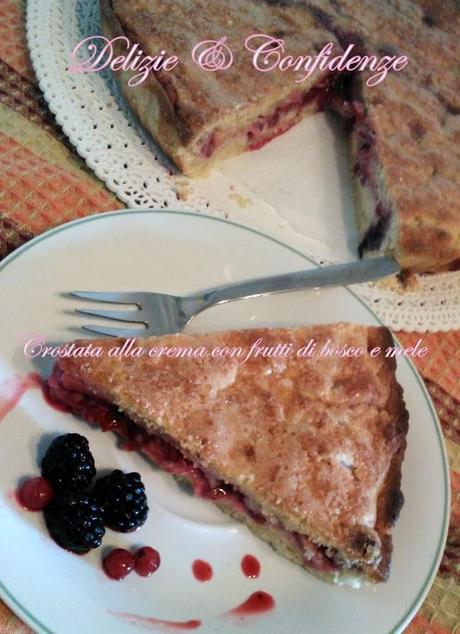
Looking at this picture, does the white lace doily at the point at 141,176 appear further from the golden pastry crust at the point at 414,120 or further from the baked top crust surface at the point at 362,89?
the golden pastry crust at the point at 414,120

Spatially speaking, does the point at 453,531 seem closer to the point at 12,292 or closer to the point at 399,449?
the point at 399,449

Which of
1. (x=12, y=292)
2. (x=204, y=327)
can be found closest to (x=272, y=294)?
(x=204, y=327)

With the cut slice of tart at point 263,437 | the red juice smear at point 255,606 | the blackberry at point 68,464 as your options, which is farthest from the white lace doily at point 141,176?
the red juice smear at point 255,606

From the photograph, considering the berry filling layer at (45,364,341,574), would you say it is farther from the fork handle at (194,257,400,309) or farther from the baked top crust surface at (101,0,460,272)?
the baked top crust surface at (101,0,460,272)

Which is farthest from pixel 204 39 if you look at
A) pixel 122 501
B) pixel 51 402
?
pixel 122 501

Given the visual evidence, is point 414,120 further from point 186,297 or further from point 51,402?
point 51,402

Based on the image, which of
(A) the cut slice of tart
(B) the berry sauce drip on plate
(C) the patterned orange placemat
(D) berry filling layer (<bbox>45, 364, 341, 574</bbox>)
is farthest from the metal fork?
(B) the berry sauce drip on plate

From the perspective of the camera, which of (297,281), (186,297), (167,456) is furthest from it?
(297,281)

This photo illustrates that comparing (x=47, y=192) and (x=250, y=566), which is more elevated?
(x=47, y=192)
